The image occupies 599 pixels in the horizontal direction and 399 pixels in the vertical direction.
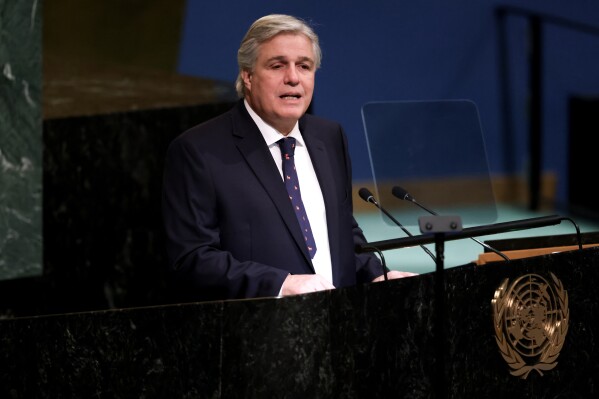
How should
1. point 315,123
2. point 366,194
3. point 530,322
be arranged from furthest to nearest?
point 315,123 → point 366,194 → point 530,322

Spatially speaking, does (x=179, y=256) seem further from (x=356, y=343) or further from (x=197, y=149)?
(x=356, y=343)

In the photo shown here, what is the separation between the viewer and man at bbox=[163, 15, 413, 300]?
2.94 m

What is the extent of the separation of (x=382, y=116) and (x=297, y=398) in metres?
0.99

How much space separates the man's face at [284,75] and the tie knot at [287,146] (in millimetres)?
67

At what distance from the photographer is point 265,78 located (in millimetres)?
3020

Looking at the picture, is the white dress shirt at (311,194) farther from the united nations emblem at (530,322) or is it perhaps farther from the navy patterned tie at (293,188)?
the united nations emblem at (530,322)

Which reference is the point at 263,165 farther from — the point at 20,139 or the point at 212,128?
the point at 20,139

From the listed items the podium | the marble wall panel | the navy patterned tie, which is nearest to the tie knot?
the navy patterned tie

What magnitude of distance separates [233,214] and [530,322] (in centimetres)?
81

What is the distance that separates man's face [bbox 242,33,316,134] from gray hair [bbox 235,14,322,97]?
0.04 feet

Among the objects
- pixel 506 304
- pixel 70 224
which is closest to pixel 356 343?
pixel 506 304

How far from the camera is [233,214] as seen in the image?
297 centimetres

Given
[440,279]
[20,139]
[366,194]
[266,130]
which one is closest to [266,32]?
[266,130]

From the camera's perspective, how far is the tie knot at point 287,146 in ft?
10.1
